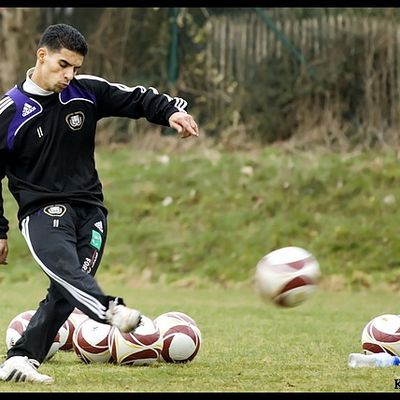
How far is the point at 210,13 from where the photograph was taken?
1989 cm

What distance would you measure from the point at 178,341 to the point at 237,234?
8976 millimetres

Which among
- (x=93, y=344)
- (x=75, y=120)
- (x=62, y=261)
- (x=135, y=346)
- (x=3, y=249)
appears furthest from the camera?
(x=93, y=344)

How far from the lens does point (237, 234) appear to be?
1667 cm

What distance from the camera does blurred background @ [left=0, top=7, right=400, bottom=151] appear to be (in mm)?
19016

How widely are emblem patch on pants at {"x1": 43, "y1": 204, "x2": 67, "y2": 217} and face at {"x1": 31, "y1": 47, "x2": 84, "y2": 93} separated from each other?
2.38 feet

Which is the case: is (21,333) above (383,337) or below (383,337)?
below

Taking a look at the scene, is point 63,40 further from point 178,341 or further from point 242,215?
point 242,215

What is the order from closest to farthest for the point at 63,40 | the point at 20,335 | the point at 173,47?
1. the point at 63,40
2. the point at 20,335
3. the point at 173,47

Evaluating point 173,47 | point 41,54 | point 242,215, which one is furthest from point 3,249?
point 173,47

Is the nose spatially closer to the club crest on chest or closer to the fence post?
the club crest on chest

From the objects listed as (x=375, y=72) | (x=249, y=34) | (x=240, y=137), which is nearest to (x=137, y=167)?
(x=240, y=137)

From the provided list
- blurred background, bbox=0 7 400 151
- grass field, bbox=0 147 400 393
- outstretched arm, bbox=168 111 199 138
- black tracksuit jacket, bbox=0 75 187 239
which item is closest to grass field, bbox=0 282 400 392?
grass field, bbox=0 147 400 393

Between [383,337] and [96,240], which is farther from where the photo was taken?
[383,337]

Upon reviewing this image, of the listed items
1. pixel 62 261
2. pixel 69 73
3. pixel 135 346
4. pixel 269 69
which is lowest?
pixel 135 346
